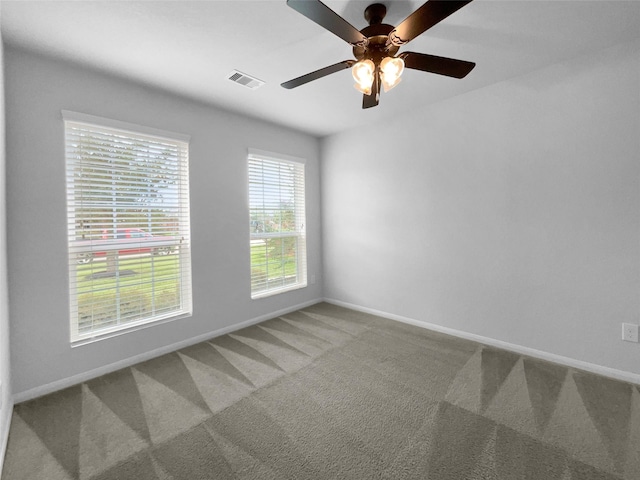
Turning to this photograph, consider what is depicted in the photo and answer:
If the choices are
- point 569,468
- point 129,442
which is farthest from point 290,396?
point 569,468

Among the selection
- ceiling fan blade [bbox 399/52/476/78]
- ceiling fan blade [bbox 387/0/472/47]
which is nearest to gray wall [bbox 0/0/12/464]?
ceiling fan blade [bbox 387/0/472/47]

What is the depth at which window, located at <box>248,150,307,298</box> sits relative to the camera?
3621 mm

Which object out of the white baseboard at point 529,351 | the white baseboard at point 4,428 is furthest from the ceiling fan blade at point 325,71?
the white baseboard at point 529,351

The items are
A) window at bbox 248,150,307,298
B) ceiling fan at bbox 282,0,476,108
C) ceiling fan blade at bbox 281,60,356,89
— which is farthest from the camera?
window at bbox 248,150,307,298

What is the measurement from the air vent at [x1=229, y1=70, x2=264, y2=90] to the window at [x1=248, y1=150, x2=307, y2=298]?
0.91 meters

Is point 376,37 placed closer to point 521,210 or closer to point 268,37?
point 268,37

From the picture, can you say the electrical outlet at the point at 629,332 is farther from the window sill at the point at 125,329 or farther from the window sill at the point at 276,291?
the window sill at the point at 125,329

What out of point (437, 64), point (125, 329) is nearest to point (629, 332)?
point (437, 64)

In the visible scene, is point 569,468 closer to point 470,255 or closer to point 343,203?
point 470,255

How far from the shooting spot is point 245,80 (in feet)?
8.47

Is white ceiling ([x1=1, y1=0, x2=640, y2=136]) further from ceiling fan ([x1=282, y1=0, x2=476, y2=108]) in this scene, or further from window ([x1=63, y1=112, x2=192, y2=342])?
window ([x1=63, y1=112, x2=192, y2=342])

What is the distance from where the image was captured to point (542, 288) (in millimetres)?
2586

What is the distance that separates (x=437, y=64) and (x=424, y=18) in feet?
1.29

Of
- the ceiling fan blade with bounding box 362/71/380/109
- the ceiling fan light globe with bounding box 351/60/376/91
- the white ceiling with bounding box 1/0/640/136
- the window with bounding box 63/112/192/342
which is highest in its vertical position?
the white ceiling with bounding box 1/0/640/136
